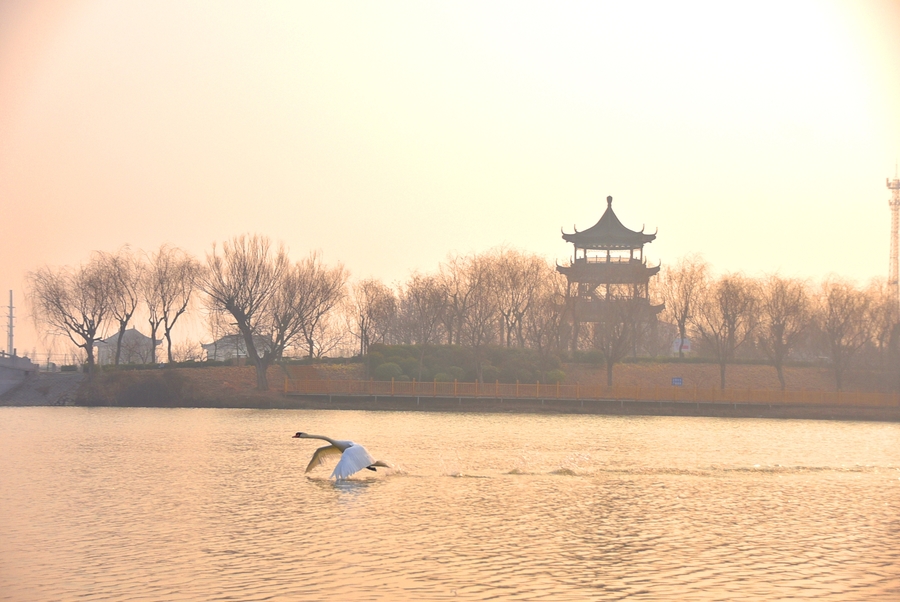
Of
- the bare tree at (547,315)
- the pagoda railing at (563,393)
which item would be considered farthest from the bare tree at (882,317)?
the bare tree at (547,315)

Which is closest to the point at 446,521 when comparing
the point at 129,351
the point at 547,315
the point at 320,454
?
the point at 320,454

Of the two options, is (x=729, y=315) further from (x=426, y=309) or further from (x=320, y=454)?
(x=320, y=454)

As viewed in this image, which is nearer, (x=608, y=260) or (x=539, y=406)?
(x=539, y=406)

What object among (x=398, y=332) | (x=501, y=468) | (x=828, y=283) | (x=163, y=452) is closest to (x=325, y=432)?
(x=163, y=452)

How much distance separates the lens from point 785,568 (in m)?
14.3

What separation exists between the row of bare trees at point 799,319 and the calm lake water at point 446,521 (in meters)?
33.0

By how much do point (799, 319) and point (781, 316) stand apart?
1.76 metres

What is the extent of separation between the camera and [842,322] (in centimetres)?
6569

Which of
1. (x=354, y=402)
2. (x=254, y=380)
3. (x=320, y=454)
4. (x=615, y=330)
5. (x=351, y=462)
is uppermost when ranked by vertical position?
(x=615, y=330)

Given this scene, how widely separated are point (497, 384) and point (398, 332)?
22.1 meters

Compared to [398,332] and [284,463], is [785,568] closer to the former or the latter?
[284,463]

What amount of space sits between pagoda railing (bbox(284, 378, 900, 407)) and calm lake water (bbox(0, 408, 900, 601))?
2132cm

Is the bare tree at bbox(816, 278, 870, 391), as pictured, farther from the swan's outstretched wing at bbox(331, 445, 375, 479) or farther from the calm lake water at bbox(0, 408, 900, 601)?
the swan's outstretched wing at bbox(331, 445, 375, 479)

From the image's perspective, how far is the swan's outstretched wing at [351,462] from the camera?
21.8 metres
